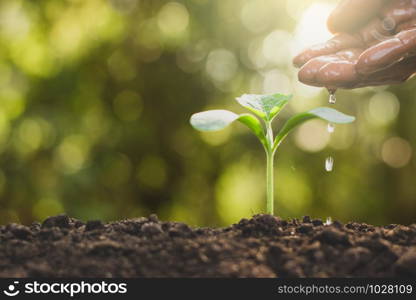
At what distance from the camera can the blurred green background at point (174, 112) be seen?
9.14 m

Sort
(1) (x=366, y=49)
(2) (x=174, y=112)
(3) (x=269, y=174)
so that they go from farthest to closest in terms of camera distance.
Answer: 1. (2) (x=174, y=112)
2. (1) (x=366, y=49)
3. (3) (x=269, y=174)

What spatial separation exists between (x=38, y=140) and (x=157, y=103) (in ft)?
7.50

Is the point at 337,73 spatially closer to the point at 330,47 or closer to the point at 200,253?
the point at 330,47

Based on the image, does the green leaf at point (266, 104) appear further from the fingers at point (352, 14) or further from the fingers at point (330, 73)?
the fingers at point (352, 14)

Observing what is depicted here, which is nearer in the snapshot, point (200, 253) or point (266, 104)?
point (200, 253)

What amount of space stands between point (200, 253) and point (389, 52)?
1025 mm

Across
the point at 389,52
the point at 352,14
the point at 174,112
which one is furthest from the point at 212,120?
the point at 174,112

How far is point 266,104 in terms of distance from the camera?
2.08 meters

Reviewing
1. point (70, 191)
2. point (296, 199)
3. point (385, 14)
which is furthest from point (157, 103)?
point (385, 14)

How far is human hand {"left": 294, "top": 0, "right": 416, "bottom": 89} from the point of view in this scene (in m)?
1.88

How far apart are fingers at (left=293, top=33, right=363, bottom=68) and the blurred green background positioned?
6.73 m

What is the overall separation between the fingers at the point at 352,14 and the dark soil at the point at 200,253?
1.08 m

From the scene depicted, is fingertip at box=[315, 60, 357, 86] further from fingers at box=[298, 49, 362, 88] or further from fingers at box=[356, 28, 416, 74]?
fingers at box=[356, 28, 416, 74]

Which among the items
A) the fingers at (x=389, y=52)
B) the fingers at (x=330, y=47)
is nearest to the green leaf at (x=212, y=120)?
the fingers at (x=389, y=52)
